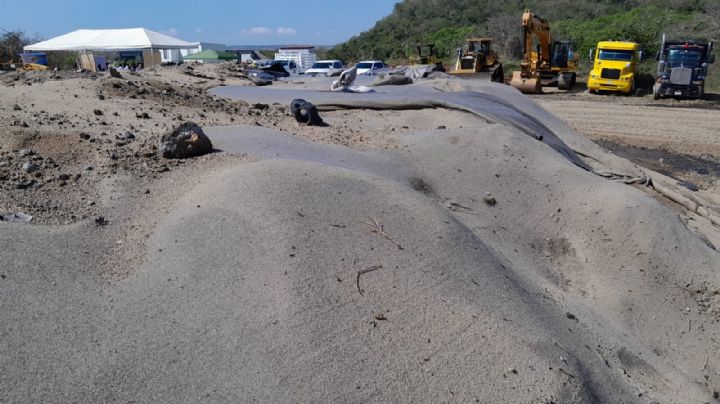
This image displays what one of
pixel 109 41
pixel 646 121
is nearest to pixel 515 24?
pixel 646 121

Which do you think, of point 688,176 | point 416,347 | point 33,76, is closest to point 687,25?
point 688,176

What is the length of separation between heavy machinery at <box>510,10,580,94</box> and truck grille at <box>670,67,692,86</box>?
3.67 metres

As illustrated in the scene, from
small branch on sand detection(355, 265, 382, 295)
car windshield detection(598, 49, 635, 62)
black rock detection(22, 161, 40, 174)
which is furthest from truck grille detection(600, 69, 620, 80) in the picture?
black rock detection(22, 161, 40, 174)

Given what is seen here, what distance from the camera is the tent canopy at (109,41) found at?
29188 mm

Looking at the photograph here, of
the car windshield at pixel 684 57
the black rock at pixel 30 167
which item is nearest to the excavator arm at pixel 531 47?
the car windshield at pixel 684 57

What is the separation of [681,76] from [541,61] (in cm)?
466

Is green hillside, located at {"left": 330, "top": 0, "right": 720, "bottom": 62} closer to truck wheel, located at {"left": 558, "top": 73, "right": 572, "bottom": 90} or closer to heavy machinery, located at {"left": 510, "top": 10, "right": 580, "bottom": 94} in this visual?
heavy machinery, located at {"left": 510, "top": 10, "right": 580, "bottom": 94}

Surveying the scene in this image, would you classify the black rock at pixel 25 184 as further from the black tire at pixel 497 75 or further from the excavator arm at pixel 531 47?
the black tire at pixel 497 75

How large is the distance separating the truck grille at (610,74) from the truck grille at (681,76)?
1.73 metres

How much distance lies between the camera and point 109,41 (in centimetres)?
3059

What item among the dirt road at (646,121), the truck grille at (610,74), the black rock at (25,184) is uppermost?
the black rock at (25,184)

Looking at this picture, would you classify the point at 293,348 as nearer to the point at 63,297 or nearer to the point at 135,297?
the point at 135,297

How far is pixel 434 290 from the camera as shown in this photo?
317 centimetres

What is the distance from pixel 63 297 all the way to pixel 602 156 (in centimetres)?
772
